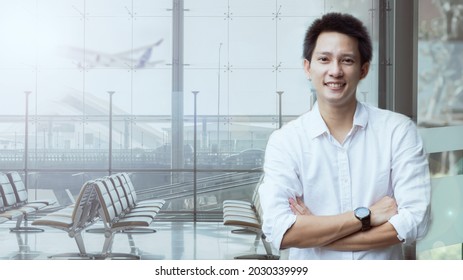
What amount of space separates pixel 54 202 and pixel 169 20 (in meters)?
1.44

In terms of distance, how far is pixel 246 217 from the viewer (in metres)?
4.14

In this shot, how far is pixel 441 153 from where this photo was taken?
407 cm

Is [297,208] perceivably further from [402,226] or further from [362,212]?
[402,226]

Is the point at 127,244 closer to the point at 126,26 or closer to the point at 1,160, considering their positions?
the point at 1,160

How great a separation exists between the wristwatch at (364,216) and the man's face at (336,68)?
1.20 feet

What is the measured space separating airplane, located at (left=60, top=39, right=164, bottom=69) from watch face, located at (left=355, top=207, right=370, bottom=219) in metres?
2.59

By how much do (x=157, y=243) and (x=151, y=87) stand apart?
1.06 m

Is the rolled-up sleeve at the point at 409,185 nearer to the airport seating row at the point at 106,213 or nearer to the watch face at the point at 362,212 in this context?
the watch face at the point at 362,212

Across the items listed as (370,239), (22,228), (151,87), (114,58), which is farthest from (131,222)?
(370,239)

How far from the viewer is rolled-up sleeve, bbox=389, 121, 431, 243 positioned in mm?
1900

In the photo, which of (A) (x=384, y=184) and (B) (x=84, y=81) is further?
(B) (x=84, y=81)

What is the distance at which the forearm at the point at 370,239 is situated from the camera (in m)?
1.92

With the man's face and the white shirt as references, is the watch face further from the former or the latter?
the man's face
